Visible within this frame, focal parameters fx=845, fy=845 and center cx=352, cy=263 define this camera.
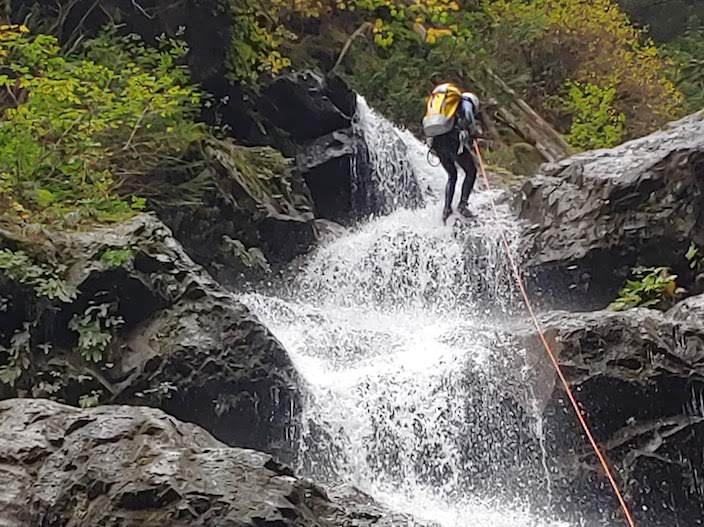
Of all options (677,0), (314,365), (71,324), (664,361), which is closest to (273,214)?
(314,365)

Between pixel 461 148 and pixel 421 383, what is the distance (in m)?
3.20

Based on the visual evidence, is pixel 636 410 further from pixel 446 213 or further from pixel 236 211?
pixel 236 211

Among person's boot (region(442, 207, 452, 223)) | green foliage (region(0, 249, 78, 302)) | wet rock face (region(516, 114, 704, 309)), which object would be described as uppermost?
person's boot (region(442, 207, 452, 223))

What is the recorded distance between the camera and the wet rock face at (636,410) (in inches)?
237

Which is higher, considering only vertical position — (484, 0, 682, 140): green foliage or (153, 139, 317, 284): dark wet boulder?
(484, 0, 682, 140): green foliage

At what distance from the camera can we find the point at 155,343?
5.80 m

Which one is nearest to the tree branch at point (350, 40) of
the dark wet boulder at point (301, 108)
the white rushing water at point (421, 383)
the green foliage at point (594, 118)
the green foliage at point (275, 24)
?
the green foliage at point (275, 24)

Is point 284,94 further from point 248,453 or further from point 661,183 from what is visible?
point 248,453

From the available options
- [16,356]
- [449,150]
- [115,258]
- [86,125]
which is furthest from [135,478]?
[449,150]

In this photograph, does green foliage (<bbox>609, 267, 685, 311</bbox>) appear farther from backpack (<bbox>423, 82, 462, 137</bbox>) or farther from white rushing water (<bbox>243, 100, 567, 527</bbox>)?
backpack (<bbox>423, 82, 462, 137</bbox>)

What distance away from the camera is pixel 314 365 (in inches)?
273

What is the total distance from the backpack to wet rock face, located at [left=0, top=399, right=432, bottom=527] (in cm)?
533

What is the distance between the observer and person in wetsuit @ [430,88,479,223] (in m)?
8.69

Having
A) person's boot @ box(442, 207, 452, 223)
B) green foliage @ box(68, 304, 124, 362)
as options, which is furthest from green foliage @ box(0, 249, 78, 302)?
person's boot @ box(442, 207, 452, 223)
